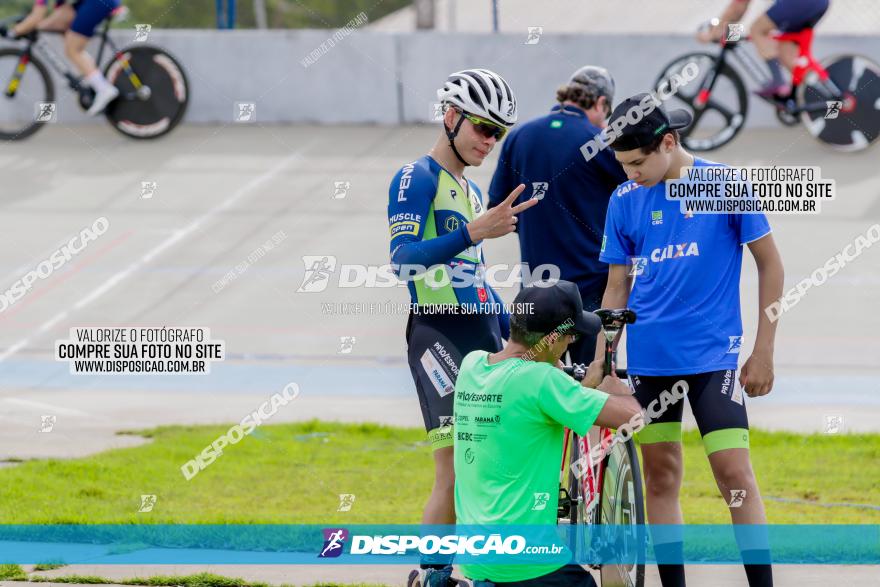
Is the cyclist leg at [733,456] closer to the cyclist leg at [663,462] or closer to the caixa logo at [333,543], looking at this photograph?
the cyclist leg at [663,462]

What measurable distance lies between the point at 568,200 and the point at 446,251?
1480 mm

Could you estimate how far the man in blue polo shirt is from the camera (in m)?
6.95

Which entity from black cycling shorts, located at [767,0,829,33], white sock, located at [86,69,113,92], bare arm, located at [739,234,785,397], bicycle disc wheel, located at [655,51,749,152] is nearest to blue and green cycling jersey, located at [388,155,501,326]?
bare arm, located at [739,234,785,397]

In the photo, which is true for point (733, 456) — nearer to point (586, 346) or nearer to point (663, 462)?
point (663, 462)

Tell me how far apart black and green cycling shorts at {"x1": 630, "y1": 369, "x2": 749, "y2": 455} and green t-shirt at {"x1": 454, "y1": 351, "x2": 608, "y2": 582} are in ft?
3.05

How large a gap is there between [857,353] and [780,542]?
4.38 m

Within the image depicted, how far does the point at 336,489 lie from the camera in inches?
309

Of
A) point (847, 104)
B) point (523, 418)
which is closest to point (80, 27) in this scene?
point (847, 104)

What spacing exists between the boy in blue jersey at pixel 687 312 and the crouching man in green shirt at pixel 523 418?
81cm

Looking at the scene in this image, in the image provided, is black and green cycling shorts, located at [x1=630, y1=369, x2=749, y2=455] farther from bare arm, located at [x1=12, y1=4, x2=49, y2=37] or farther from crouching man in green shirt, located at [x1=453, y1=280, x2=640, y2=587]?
bare arm, located at [x1=12, y1=4, x2=49, y2=37]

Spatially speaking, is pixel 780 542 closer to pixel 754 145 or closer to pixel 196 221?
pixel 196 221

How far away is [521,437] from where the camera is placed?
185 inches

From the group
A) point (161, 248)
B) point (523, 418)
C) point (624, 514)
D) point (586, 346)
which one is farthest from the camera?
point (161, 248)

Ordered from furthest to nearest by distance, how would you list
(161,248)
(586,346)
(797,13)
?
1. (797,13)
2. (161,248)
3. (586,346)
